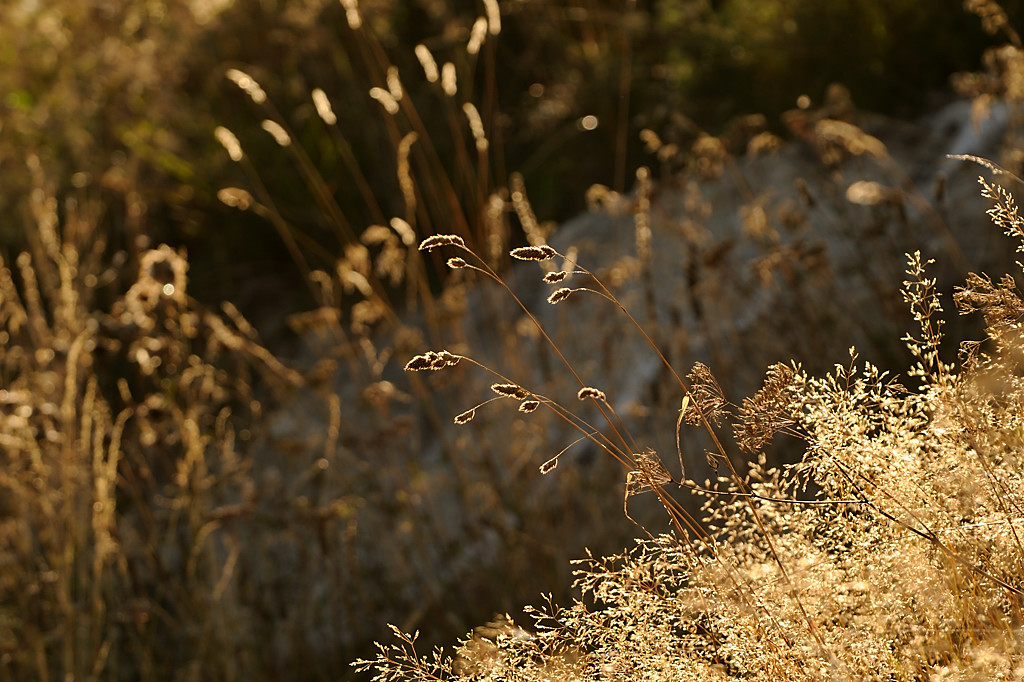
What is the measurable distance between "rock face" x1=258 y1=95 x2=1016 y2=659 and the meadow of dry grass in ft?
0.06

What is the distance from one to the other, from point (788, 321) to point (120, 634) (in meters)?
2.13

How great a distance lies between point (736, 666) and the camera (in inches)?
48.1

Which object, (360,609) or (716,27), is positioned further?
(716,27)

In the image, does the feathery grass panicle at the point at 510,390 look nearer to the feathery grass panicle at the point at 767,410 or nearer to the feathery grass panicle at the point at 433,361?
the feathery grass panicle at the point at 433,361

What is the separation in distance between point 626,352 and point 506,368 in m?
0.45

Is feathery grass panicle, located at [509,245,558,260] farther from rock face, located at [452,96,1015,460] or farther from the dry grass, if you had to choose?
rock face, located at [452,96,1015,460]

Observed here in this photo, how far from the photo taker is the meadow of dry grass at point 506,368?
119cm

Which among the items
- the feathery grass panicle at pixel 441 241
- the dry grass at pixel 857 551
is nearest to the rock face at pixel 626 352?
the dry grass at pixel 857 551

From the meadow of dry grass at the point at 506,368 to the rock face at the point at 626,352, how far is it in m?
0.02

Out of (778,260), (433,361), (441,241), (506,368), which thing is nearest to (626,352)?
(506,368)

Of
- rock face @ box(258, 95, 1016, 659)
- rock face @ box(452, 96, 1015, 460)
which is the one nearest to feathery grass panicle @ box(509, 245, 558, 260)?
rock face @ box(258, 95, 1016, 659)

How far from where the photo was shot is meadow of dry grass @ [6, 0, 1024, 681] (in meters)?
1.19

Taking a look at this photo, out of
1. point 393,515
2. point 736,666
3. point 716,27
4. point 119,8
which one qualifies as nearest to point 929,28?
point 716,27

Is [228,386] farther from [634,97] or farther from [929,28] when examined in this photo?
[929,28]
